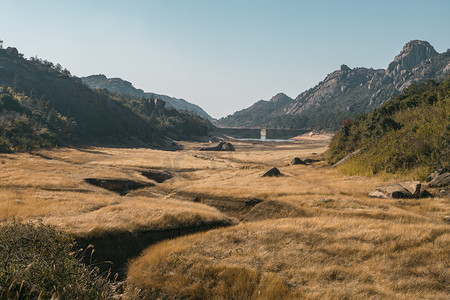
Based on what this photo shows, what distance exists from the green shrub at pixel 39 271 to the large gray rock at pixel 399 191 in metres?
18.7

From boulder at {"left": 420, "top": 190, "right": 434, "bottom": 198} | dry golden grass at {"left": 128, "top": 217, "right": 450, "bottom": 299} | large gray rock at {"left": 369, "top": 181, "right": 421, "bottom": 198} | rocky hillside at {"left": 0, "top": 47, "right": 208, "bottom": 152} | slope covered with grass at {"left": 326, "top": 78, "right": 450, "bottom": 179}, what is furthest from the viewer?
rocky hillside at {"left": 0, "top": 47, "right": 208, "bottom": 152}

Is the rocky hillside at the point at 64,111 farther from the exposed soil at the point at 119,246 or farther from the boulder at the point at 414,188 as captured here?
the boulder at the point at 414,188

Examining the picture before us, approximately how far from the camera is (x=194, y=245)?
11672mm

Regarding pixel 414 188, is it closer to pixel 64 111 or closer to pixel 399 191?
pixel 399 191

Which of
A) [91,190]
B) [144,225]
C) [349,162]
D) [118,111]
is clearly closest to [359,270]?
[144,225]

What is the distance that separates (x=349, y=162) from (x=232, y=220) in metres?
22.6

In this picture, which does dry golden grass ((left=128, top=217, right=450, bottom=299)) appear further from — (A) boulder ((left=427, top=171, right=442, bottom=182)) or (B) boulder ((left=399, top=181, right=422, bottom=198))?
(A) boulder ((left=427, top=171, right=442, bottom=182))

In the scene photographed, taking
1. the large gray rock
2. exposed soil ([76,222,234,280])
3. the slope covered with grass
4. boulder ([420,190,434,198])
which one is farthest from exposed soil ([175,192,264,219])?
the slope covered with grass

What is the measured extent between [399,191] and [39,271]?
67.9 ft

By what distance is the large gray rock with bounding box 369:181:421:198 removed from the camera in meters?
18.2

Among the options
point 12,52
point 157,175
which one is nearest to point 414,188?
point 157,175

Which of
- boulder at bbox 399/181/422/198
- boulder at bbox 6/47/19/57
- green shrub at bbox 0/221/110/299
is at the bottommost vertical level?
green shrub at bbox 0/221/110/299

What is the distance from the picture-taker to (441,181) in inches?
758

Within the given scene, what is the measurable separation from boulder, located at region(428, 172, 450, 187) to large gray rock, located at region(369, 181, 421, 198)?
166 cm
